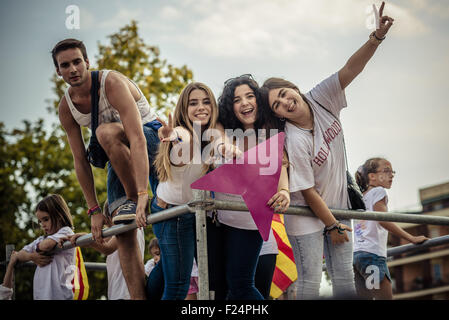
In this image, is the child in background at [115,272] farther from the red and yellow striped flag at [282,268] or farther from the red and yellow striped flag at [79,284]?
the red and yellow striped flag at [282,268]

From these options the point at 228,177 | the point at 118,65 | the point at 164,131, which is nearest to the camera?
the point at 228,177

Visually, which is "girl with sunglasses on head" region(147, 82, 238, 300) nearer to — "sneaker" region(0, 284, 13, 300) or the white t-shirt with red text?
the white t-shirt with red text

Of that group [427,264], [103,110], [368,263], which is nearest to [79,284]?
[103,110]

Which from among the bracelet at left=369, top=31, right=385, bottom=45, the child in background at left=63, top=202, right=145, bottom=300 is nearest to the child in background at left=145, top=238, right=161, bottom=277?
the child in background at left=63, top=202, right=145, bottom=300

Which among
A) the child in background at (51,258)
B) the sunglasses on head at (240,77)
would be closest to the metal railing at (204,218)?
the child in background at (51,258)

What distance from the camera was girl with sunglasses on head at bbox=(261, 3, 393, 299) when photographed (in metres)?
3.20

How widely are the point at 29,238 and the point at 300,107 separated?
936cm

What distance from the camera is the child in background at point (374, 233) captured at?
4320 millimetres

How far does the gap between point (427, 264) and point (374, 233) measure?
39.8 metres

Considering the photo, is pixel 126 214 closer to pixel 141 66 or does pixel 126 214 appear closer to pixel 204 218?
pixel 204 218

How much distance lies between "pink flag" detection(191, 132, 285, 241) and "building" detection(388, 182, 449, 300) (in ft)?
121
